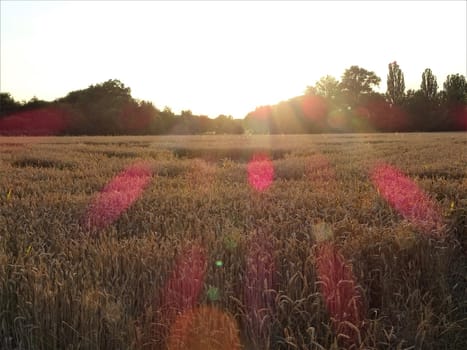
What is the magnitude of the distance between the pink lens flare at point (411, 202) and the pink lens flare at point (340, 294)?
0.97m

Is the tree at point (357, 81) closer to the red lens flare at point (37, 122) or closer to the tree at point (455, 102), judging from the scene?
the tree at point (455, 102)

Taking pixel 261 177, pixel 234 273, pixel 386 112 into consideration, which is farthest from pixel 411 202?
pixel 386 112

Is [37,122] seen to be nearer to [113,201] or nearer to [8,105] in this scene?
[8,105]

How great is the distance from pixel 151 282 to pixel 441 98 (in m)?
70.5

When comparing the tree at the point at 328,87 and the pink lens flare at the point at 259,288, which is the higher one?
the tree at the point at 328,87

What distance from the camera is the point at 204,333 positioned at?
2.36 m

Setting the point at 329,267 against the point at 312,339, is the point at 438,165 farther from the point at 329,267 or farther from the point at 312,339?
the point at 312,339

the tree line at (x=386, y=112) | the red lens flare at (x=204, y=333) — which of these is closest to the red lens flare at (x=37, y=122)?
the tree line at (x=386, y=112)

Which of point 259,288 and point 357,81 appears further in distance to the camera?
point 357,81

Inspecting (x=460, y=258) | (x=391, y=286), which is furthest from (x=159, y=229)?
(x=460, y=258)

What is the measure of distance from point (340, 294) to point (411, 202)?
6.82 feet

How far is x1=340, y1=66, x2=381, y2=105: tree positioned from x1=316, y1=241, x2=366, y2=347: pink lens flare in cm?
8640

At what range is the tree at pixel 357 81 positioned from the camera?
87125mm

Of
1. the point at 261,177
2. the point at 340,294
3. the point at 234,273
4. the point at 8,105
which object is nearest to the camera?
the point at 340,294
